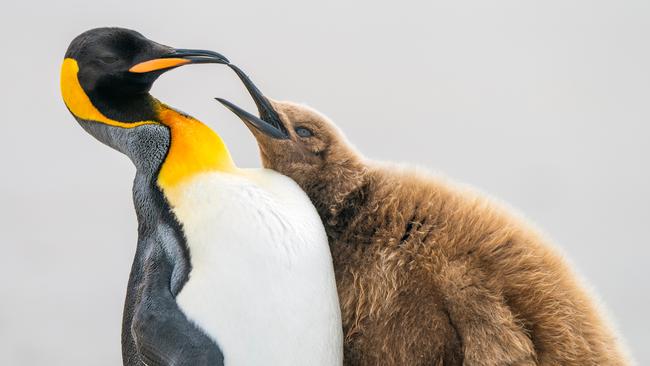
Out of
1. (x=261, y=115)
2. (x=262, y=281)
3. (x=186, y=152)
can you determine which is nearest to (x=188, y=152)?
(x=186, y=152)

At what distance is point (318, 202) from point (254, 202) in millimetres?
112

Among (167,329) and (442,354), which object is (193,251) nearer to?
(167,329)

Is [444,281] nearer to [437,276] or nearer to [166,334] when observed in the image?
[437,276]

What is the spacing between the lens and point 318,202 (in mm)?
1309

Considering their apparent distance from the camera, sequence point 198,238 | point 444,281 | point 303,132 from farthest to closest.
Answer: point 303,132, point 198,238, point 444,281

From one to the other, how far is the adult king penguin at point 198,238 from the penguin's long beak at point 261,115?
0.21ft

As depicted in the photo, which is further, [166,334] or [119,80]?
[119,80]

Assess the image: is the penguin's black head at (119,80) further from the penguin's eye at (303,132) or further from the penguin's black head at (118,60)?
the penguin's eye at (303,132)

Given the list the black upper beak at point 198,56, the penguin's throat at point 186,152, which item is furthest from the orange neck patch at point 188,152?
the black upper beak at point 198,56

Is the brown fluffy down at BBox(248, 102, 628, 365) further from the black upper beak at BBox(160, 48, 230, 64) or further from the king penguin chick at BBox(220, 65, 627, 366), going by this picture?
the black upper beak at BBox(160, 48, 230, 64)

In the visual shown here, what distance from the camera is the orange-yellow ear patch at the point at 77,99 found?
1.30 metres

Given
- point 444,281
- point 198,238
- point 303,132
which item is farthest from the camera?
point 303,132

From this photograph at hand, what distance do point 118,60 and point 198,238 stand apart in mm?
297

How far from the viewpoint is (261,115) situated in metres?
1.36
